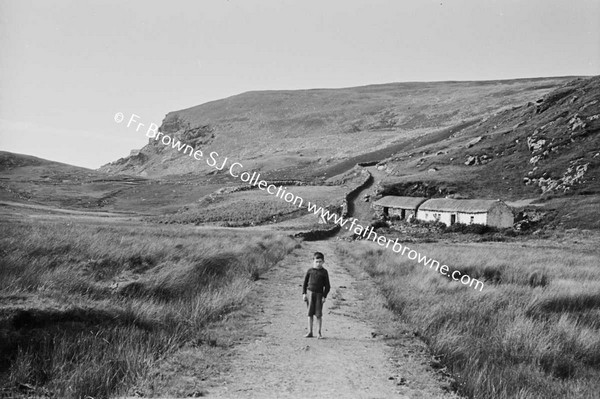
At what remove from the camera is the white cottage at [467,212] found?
1742 inches

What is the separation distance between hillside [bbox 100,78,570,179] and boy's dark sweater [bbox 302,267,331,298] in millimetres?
96191

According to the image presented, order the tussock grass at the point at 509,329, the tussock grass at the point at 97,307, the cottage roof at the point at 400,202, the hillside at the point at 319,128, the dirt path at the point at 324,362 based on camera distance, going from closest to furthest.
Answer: the tussock grass at the point at 97,307, the dirt path at the point at 324,362, the tussock grass at the point at 509,329, the cottage roof at the point at 400,202, the hillside at the point at 319,128

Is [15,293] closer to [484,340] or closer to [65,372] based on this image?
[65,372]

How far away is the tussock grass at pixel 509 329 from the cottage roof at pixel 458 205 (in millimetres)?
26325

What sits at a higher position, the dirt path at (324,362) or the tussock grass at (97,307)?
the tussock grass at (97,307)

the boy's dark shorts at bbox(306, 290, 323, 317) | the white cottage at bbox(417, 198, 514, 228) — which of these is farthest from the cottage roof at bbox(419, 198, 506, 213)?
the boy's dark shorts at bbox(306, 290, 323, 317)

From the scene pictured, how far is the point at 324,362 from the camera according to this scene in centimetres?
818

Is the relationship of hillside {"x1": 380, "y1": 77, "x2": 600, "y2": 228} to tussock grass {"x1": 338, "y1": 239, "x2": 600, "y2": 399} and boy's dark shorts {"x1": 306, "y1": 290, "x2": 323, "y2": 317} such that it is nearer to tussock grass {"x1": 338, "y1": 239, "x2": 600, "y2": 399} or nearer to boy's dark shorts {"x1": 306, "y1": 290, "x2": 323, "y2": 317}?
tussock grass {"x1": 338, "y1": 239, "x2": 600, "y2": 399}

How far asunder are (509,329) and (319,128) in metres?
158

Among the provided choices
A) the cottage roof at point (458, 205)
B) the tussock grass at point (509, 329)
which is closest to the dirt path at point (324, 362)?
the tussock grass at point (509, 329)

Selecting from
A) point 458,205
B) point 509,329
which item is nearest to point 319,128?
point 458,205

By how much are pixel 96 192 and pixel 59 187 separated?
27.8 feet

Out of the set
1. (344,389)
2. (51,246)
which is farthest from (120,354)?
(51,246)

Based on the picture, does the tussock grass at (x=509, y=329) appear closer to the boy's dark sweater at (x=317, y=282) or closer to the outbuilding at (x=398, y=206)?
the boy's dark sweater at (x=317, y=282)
